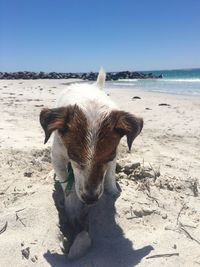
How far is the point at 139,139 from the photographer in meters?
8.05

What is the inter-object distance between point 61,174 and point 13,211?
667 mm

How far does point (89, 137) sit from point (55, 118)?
1.50 ft

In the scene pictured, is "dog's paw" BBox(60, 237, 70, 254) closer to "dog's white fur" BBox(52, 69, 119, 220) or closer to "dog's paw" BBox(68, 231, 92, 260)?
"dog's paw" BBox(68, 231, 92, 260)

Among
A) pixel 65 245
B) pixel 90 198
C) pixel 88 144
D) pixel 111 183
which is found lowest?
pixel 65 245

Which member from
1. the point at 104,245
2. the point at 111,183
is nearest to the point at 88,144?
the point at 104,245

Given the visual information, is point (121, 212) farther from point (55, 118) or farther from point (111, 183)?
point (55, 118)

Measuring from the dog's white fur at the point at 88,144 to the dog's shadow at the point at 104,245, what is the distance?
8.6 inches

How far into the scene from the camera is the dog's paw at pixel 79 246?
3832 mm

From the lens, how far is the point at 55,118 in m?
3.76

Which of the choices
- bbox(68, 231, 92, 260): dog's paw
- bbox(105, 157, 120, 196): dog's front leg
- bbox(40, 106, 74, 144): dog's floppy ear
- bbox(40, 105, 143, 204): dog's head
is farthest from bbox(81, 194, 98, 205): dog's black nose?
bbox(105, 157, 120, 196): dog's front leg

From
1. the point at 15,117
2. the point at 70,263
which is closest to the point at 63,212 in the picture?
the point at 70,263

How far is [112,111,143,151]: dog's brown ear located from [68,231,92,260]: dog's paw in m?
1.04

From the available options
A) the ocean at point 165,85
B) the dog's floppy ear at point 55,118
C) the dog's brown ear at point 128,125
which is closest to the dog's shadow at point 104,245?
the dog's brown ear at point 128,125

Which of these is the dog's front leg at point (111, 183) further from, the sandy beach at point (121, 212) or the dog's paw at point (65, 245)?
the dog's paw at point (65, 245)
